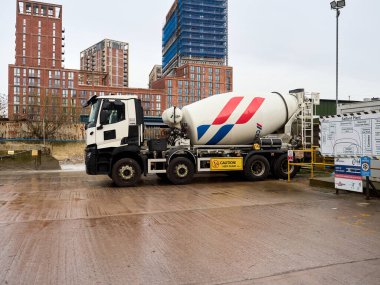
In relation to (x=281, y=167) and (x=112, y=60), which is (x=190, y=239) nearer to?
(x=281, y=167)

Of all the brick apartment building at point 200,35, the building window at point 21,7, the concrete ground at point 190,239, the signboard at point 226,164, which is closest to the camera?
the concrete ground at point 190,239

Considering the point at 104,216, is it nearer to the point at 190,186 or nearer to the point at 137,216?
the point at 137,216

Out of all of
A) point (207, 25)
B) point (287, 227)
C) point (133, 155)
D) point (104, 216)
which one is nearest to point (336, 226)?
point (287, 227)

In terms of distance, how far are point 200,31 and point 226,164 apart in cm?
15296

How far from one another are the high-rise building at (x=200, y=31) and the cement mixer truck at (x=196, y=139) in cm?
14564

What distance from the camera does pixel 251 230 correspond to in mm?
6672

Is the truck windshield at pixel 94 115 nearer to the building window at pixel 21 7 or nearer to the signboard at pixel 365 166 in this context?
the signboard at pixel 365 166

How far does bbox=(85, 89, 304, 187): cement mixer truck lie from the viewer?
12586 millimetres

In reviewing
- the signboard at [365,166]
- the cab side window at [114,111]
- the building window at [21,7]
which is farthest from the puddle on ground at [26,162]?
the building window at [21,7]

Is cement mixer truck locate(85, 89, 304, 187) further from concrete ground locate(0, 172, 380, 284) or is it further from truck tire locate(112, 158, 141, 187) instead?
concrete ground locate(0, 172, 380, 284)

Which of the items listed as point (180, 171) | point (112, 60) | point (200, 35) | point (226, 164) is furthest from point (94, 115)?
point (112, 60)

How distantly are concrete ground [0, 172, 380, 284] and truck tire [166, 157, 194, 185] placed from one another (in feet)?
7.88

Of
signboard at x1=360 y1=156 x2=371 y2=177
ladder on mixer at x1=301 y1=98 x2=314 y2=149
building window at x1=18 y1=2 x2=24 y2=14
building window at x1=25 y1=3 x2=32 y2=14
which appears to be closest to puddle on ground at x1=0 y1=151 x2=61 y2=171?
ladder on mixer at x1=301 y1=98 x2=314 y2=149

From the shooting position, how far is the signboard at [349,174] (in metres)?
10.1
